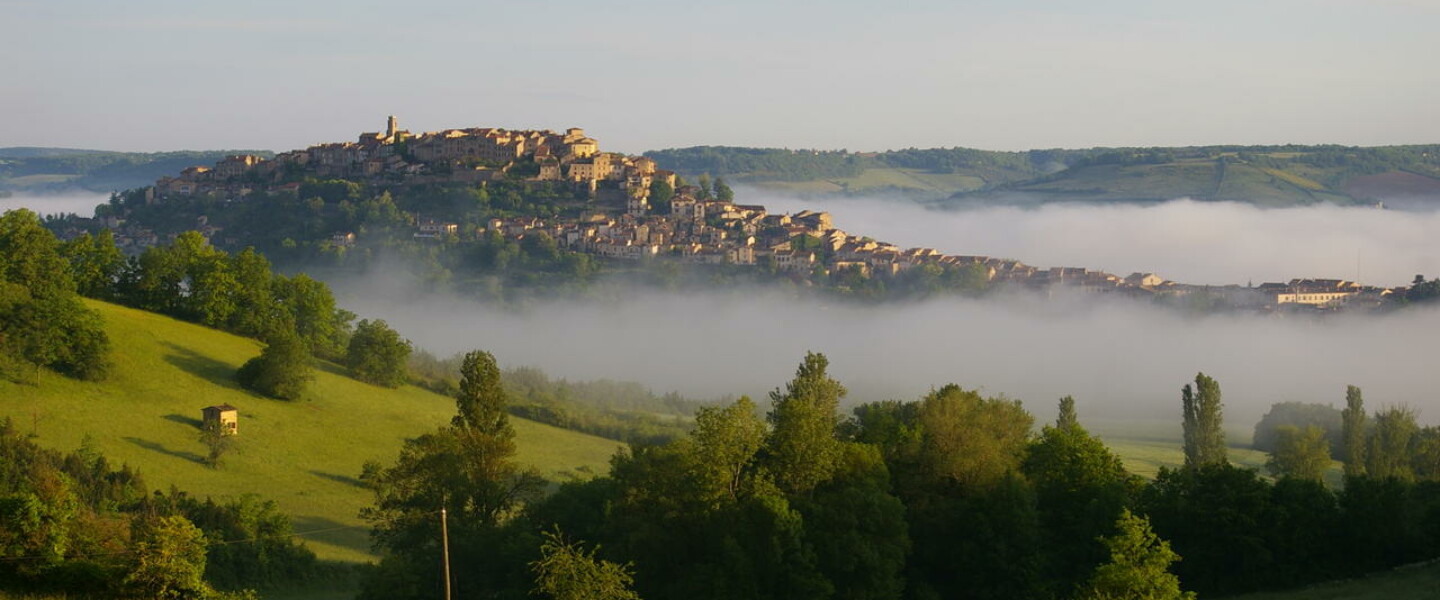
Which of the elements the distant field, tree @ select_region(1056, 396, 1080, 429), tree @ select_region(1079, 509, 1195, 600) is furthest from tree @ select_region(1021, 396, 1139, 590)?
tree @ select_region(1056, 396, 1080, 429)

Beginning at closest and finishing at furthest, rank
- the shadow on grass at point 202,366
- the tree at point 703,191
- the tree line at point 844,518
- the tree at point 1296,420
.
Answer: the tree line at point 844,518 < the shadow on grass at point 202,366 < the tree at point 1296,420 < the tree at point 703,191

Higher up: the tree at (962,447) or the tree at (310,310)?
the tree at (962,447)

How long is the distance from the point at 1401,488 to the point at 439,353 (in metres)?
71.5

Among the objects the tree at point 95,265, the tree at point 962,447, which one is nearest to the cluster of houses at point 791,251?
the tree at point 95,265

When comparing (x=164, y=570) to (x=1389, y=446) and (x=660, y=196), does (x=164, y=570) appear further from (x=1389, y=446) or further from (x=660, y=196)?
(x=660, y=196)

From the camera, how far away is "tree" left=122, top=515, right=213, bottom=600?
24734 millimetres

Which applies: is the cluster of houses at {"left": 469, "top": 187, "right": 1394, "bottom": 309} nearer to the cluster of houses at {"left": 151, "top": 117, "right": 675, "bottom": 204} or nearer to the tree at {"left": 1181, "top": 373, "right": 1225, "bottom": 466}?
the cluster of houses at {"left": 151, "top": 117, "right": 675, "bottom": 204}

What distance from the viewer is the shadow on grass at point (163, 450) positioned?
48062 mm

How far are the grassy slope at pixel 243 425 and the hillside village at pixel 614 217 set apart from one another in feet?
242

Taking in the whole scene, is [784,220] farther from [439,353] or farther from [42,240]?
[42,240]

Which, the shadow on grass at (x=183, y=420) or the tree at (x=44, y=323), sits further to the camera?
the shadow on grass at (x=183, y=420)

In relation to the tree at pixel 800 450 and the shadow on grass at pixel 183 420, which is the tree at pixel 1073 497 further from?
the shadow on grass at pixel 183 420

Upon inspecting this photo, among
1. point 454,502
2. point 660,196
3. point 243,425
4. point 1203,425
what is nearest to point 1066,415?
point 1203,425

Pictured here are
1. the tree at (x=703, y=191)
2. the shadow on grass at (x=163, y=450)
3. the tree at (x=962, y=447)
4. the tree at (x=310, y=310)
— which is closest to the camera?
the tree at (x=962, y=447)
